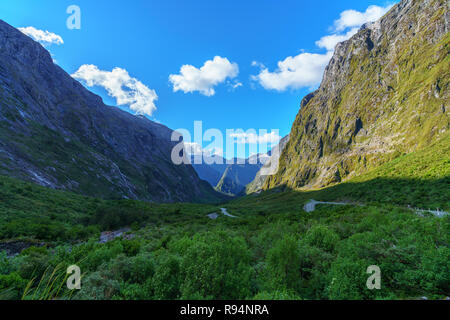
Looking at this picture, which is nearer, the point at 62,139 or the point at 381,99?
the point at 62,139

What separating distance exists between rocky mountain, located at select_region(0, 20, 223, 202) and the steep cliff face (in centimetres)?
10425

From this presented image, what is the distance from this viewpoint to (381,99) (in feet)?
309

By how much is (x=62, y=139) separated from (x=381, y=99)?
150481mm

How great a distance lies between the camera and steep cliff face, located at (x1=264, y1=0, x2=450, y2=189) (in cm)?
6769

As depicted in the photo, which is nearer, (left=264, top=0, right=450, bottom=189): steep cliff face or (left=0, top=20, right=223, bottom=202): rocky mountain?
(left=0, top=20, right=223, bottom=202): rocky mountain

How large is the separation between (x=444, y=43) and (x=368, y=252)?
4364 inches

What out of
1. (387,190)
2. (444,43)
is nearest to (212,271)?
(387,190)

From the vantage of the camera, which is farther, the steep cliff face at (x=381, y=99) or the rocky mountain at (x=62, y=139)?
the steep cliff face at (x=381, y=99)

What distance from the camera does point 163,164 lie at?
165625 millimetres

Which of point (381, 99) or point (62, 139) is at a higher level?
point (381, 99)

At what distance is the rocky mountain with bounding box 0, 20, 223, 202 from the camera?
55.1m

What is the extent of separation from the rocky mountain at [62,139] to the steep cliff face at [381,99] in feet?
342

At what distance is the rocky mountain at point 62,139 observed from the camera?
2169 inches

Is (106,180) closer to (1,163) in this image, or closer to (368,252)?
(1,163)
